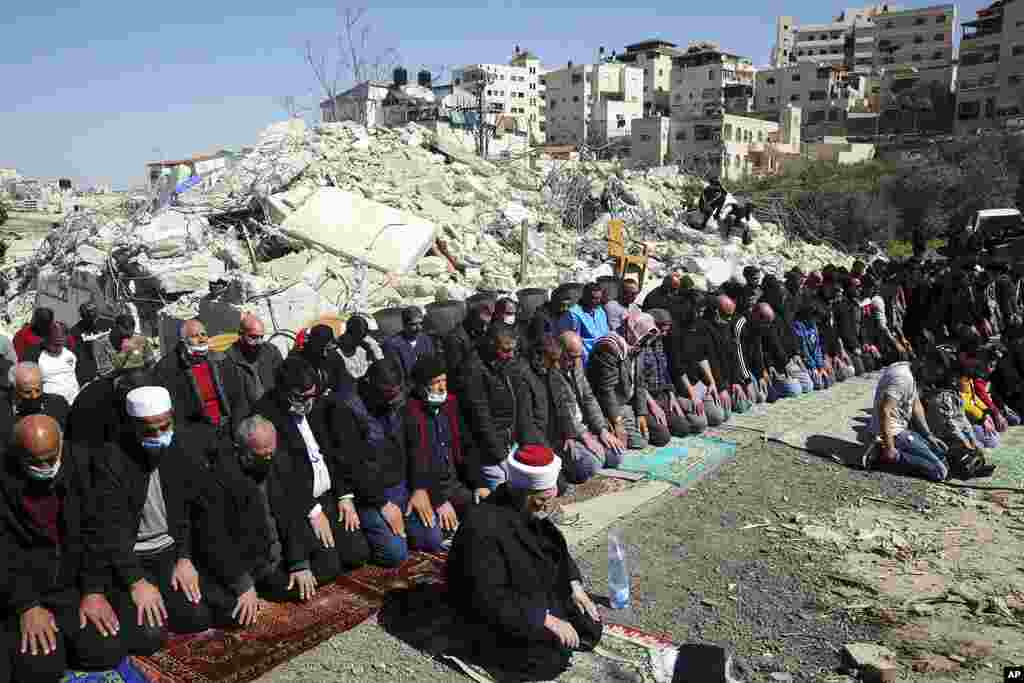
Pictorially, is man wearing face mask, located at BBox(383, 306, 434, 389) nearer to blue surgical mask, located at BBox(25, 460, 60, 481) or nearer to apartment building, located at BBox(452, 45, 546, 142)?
blue surgical mask, located at BBox(25, 460, 60, 481)

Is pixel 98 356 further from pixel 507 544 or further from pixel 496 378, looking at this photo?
pixel 507 544

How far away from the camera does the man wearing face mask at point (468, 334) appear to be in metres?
6.97

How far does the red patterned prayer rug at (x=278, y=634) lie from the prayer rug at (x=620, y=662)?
0.72 meters

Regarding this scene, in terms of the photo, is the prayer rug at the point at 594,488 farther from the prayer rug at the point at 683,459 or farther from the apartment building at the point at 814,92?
the apartment building at the point at 814,92

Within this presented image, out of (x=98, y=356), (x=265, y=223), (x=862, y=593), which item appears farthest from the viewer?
(x=265, y=223)

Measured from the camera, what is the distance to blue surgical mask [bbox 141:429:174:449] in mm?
3787

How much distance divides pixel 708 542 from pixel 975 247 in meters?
13.7

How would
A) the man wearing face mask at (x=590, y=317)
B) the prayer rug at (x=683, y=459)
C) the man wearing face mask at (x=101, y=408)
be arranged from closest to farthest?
the man wearing face mask at (x=101, y=408), the prayer rug at (x=683, y=459), the man wearing face mask at (x=590, y=317)

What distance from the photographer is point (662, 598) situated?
467 centimetres

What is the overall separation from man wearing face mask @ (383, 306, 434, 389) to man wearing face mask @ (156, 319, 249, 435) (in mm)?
1711

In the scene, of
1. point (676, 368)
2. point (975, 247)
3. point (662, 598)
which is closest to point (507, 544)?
point (662, 598)

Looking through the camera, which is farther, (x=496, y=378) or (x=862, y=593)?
(x=496, y=378)

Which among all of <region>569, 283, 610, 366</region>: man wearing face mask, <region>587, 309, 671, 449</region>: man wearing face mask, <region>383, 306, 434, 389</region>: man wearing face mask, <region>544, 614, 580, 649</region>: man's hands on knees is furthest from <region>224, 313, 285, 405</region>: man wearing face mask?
<region>569, 283, 610, 366</region>: man wearing face mask

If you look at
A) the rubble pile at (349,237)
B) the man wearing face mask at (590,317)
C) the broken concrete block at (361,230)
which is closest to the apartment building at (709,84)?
the rubble pile at (349,237)
